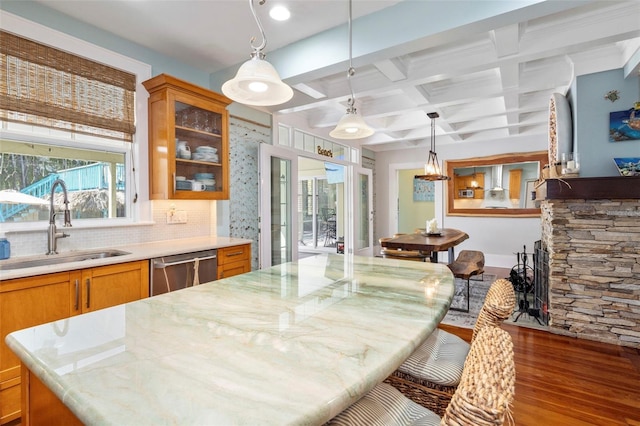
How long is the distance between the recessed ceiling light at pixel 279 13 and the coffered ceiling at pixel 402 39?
67 millimetres

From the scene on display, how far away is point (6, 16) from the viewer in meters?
2.21

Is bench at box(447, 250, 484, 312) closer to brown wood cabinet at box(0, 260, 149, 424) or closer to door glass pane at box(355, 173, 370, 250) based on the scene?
door glass pane at box(355, 173, 370, 250)

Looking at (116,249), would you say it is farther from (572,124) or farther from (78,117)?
(572,124)

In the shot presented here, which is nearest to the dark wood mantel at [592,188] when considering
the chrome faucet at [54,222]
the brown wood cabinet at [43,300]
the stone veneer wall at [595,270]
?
the stone veneer wall at [595,270]

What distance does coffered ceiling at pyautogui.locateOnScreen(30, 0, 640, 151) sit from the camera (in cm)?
236

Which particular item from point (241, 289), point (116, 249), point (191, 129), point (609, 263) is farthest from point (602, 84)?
point (116, 249)

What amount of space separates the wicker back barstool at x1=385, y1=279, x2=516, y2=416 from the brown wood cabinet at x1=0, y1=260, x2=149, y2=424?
197cm

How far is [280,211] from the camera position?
4371 mm

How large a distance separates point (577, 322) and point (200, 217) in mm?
4001

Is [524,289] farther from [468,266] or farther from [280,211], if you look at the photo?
[280,211]

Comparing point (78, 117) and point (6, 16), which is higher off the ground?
point (6, 16)

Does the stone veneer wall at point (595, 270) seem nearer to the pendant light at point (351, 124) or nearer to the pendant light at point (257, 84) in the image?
the pendant light at point (351, 124)

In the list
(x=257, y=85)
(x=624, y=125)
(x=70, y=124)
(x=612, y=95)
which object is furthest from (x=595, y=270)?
(x=70, y=124)

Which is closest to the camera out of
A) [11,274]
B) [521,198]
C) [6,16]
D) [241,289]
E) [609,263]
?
[241,289]
